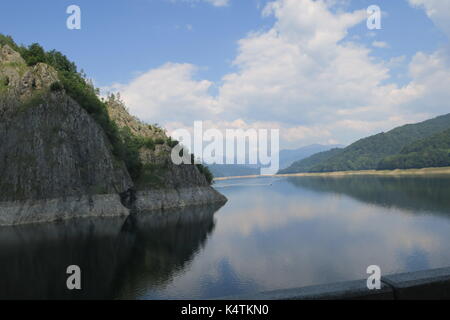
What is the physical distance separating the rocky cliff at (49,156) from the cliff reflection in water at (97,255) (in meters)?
A: 7.43

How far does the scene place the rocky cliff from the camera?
233 feet

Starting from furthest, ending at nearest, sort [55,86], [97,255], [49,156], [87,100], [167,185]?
[167,185], [87,100], [55,86], [49,156], [97,255]

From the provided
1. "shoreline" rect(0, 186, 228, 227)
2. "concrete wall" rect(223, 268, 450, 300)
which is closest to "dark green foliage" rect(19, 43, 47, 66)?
"shoreline" rect(0, 186, 228, 227)

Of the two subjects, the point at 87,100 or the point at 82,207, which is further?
the point at 87,100

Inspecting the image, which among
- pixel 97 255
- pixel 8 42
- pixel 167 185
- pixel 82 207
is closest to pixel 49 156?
pixel 82 207

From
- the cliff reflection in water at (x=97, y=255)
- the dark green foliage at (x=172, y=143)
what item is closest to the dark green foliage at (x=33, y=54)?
the dark green foliage at (x=172, y=143)

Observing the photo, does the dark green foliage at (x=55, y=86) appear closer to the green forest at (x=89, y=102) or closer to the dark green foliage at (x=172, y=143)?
the green forest at (x=89, y=102)

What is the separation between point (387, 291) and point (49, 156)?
8121 cm

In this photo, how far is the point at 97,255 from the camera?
137 feet

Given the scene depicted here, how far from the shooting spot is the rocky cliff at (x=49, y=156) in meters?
71.1

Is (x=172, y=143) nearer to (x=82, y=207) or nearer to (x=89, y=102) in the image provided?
(x=89, y=102)

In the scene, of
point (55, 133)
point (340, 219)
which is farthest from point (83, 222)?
point (340, 219)
